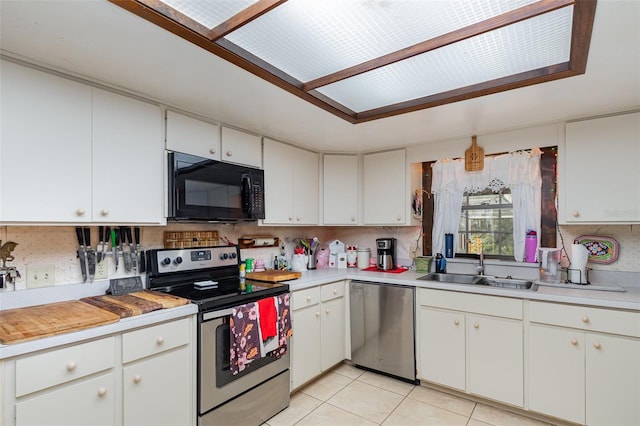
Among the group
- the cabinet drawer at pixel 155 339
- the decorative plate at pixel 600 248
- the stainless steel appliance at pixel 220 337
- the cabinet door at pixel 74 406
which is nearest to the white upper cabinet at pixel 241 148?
the stainless steel appliance at pixel 220 337

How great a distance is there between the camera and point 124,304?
1691mm

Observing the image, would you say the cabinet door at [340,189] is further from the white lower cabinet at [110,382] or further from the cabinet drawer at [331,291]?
the white lower cabinet at [110,382]

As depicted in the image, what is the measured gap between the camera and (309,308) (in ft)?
8.62

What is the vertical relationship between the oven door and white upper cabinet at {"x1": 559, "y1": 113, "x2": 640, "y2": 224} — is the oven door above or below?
below

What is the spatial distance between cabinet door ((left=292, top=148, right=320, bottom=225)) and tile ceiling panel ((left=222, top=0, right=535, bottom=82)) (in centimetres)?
151

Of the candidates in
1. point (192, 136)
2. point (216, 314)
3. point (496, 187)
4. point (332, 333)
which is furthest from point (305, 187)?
point (496, 187)

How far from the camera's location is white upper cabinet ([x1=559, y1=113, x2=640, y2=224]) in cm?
218

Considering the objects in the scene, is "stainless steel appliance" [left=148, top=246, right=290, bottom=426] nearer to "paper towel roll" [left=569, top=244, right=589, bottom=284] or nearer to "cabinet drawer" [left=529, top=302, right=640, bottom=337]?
"cabinet drawer" [left=529, top=302, right=640, bottom=337]

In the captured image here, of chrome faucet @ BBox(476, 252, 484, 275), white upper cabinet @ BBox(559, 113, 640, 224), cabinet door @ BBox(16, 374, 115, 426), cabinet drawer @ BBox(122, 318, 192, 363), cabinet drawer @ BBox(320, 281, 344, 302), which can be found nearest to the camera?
cabinet door @ BBox(16, 374, 115, 426)

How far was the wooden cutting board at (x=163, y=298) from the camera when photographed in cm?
175

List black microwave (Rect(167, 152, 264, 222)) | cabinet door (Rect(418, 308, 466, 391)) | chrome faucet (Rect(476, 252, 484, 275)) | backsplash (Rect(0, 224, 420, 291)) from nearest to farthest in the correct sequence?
backsplash (Rect(0, 224, 420, 291)), black microwave (Rect(167, 152, 264, 222)), cabinet door (Rect(418, 308, 466, 391)), chrome faucet (Rect(476, 252, 484, 275))

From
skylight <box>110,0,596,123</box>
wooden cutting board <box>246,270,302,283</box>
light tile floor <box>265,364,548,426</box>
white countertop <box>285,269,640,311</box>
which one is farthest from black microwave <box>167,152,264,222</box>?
light tile floor <box>265,364,548,426</box>

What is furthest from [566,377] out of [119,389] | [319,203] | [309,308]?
[119,389]

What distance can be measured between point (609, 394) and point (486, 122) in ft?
6.31
